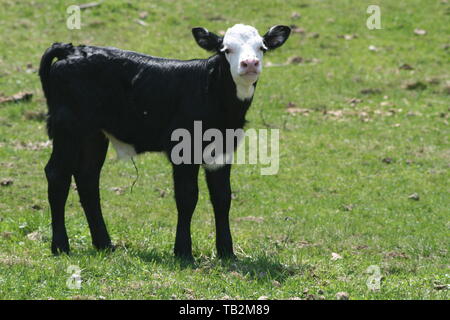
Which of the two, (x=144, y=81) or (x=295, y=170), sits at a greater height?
(x=144, y=81)

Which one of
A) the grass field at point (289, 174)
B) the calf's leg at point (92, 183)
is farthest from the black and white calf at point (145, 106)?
the grass field at point (289, 174)

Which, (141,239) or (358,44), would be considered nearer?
(141,239)

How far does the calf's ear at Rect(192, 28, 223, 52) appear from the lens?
9.43 metres

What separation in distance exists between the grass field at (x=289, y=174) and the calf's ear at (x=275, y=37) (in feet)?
8.61

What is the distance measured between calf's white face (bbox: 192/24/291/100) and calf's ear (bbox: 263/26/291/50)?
0.44 feet

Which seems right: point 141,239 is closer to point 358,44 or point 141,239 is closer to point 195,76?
point 195,76

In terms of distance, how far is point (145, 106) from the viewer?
958cm

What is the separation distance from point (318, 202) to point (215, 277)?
548 centimetres

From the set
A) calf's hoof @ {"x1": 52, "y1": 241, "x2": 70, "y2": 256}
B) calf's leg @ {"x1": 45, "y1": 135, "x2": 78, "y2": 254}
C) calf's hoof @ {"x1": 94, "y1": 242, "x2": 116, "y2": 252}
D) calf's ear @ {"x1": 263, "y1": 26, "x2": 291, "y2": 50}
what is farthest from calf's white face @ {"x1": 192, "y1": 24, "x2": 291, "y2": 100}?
calf's hoof @ {"x1": 52, "y1": 241, "x2": 70, "y2": 256}

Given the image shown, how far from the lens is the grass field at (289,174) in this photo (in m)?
8.52

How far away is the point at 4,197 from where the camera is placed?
12828 millimetres

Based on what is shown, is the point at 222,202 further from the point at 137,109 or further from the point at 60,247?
the point at 60,247
